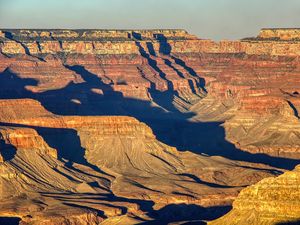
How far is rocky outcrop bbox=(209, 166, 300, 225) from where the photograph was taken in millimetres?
78875

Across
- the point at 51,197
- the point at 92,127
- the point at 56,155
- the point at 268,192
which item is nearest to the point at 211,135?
the point at 92,127

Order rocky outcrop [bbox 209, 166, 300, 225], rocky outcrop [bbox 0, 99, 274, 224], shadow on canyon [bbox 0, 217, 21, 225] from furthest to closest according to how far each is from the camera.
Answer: rocky outcrop [bbox 0, 99, 274, 224], shadow on canyon [bbox 0, 217, 21, 225], rocky outcrop [bbox 209, 166, 300, 225]

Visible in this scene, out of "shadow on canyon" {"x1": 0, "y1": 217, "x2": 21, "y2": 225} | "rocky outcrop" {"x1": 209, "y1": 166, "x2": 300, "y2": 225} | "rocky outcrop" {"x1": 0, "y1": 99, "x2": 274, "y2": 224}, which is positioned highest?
"rocky outcrop" {"x1": 0, "y1": 99, "x2": 274, "y2": 224}

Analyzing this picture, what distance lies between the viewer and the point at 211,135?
7849 inches

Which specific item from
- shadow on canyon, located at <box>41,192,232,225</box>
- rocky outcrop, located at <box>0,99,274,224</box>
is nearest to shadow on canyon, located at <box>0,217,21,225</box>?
rocky outcrop, located at <box>0,99,274,224</box>

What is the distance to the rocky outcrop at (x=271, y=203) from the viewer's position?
259 feet

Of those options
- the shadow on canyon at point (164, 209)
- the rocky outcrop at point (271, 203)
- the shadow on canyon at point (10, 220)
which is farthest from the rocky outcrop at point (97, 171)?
the rocky outcrop at point (271, 203)

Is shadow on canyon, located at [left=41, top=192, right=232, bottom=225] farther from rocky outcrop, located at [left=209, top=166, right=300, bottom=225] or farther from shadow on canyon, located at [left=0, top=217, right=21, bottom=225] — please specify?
rocky outcrop, located at [left=209, top=166, right=300, bottom=225]

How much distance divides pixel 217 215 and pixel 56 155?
31.0m

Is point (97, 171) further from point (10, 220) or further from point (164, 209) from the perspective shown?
point (10, 220)

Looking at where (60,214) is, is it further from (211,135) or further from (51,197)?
(211,135)

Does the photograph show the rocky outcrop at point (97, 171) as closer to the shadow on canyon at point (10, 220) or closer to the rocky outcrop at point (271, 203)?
the shadow on canyon at point (10, 220)

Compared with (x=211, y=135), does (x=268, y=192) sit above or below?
below

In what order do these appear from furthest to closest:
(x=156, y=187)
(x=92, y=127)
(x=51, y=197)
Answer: (x=92, y=127) → (x=156, y=187) → (x=51, y=197)
